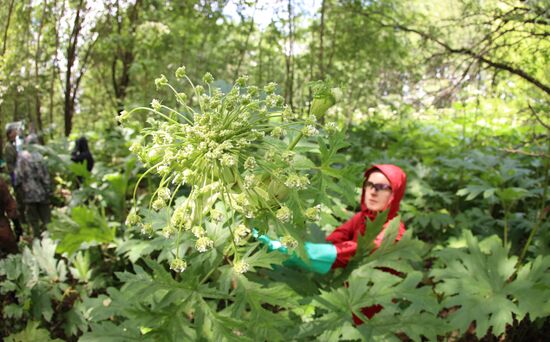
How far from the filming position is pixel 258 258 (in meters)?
1.96

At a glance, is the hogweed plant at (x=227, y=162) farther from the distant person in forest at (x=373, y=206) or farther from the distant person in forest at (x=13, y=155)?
the distant person in forest at (x=13, y=155)

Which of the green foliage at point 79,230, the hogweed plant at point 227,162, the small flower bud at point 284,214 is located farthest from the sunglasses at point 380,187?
the green foliage at point 79,230

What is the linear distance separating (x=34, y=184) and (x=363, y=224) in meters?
4.22

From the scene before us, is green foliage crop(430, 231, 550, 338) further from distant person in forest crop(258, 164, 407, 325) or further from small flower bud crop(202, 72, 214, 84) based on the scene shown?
small flower bud crop(202, 72, 214, 84)

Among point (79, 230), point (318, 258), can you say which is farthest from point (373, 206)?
point (79, 230)

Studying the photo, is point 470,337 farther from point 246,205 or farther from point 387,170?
point 246,205

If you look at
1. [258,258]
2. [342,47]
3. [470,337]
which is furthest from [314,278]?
[342,47]

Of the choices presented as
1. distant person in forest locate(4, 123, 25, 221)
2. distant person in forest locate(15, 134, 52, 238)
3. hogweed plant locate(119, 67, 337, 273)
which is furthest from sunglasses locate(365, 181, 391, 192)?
distant person in forest locate(15, 134, 52, 238)

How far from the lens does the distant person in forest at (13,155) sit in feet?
11.3

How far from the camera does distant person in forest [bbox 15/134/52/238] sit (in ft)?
Result: 16.3

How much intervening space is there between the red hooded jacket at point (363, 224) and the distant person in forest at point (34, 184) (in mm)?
3683

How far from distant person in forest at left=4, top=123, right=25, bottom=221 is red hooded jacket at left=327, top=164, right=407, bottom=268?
2767mm

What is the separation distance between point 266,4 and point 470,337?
567 centimetres

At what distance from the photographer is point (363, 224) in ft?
10.6
